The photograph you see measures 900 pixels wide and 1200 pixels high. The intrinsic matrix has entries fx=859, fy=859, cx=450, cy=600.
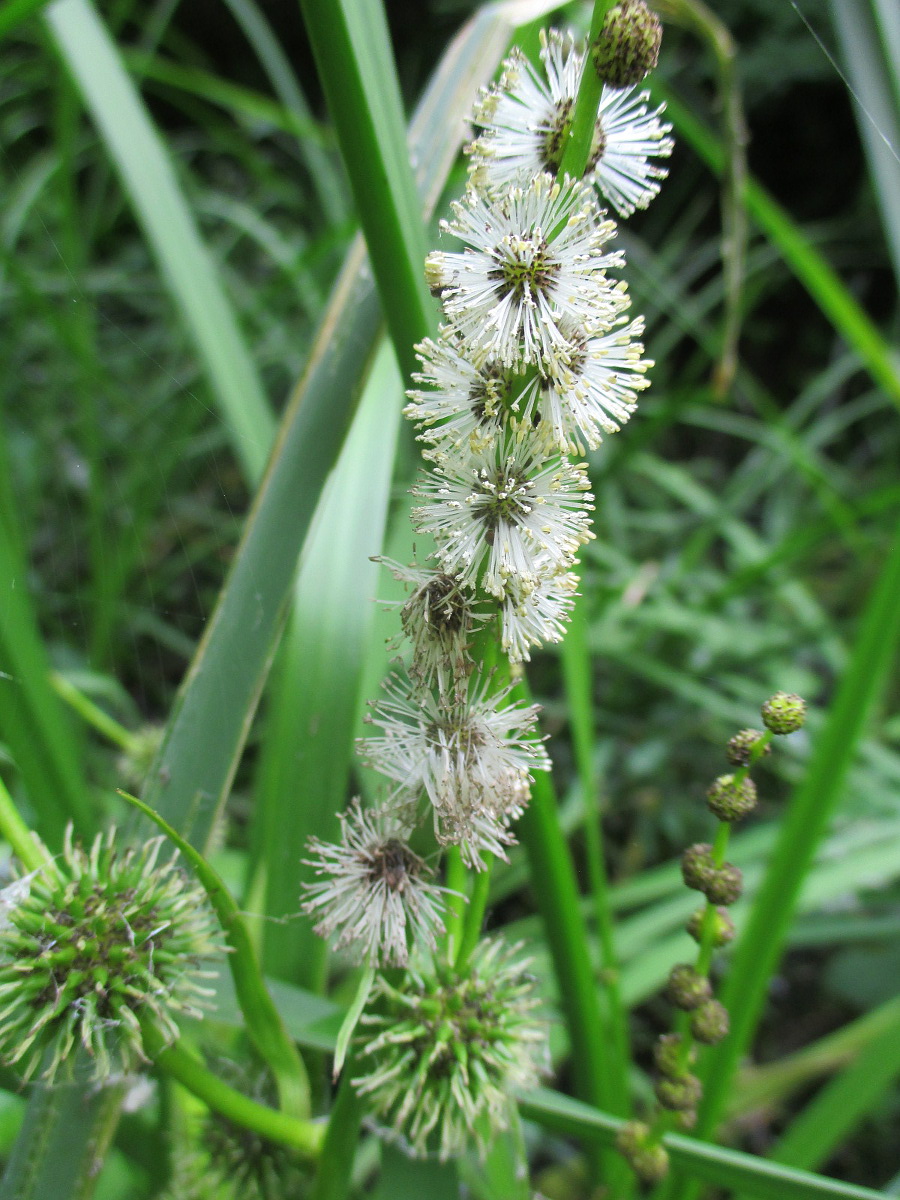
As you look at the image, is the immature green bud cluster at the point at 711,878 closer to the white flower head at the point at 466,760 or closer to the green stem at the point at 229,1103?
the white flower head at the point at 466,760

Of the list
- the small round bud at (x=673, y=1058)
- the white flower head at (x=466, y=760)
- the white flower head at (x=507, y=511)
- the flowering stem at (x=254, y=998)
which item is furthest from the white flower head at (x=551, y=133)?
the small round bud at (x=673, y=1058)

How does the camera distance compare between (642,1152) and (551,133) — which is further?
(642,1152)

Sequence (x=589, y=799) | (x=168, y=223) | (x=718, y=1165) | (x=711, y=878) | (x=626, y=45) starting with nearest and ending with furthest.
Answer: (x=626, y=45), (x=711, y=878), (x=718, y=1165), (x=589, y=799), (x=168, y=223)

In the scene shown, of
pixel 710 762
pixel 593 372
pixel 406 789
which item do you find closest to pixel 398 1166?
pixel 406 789

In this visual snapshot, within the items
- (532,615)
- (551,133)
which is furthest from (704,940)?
(551,133)

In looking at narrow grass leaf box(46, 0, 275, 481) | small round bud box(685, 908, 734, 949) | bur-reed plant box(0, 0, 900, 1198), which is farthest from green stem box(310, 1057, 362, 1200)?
narrow grass leaf box(46, 0, 275, 481)

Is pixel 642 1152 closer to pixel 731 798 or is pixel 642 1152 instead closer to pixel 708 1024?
pixel 708 1024

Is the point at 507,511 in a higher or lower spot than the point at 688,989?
higher
